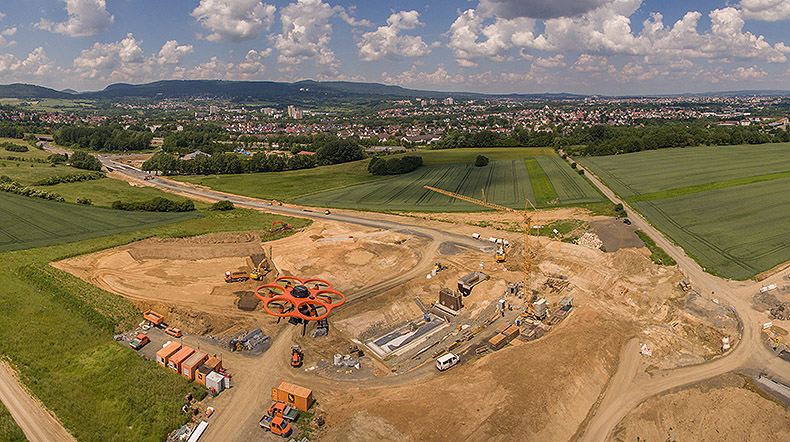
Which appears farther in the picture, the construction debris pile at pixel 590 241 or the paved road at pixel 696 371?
the construction debris pile at pixel 590 241

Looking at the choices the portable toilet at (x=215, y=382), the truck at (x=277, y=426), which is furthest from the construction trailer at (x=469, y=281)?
the portable toilet at (x=215, y=382)

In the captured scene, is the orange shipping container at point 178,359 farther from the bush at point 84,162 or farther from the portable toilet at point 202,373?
the bush at point 84,162

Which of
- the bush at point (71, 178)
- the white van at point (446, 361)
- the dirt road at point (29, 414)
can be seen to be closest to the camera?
the dirt road at point (29, 414)

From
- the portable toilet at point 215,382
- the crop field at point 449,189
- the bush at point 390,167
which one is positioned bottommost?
the portable toilet at point 215,382

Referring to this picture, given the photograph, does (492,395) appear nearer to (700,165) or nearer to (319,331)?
(319,331)

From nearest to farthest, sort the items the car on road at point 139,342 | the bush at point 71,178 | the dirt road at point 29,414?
the dirt road at point 29,414
the car on road at point 139,342
the bush at point 71,178

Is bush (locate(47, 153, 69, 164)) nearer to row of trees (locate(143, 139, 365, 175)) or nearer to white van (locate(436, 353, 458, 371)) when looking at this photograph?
row of trees (locate(143, 139, 365, 175))
